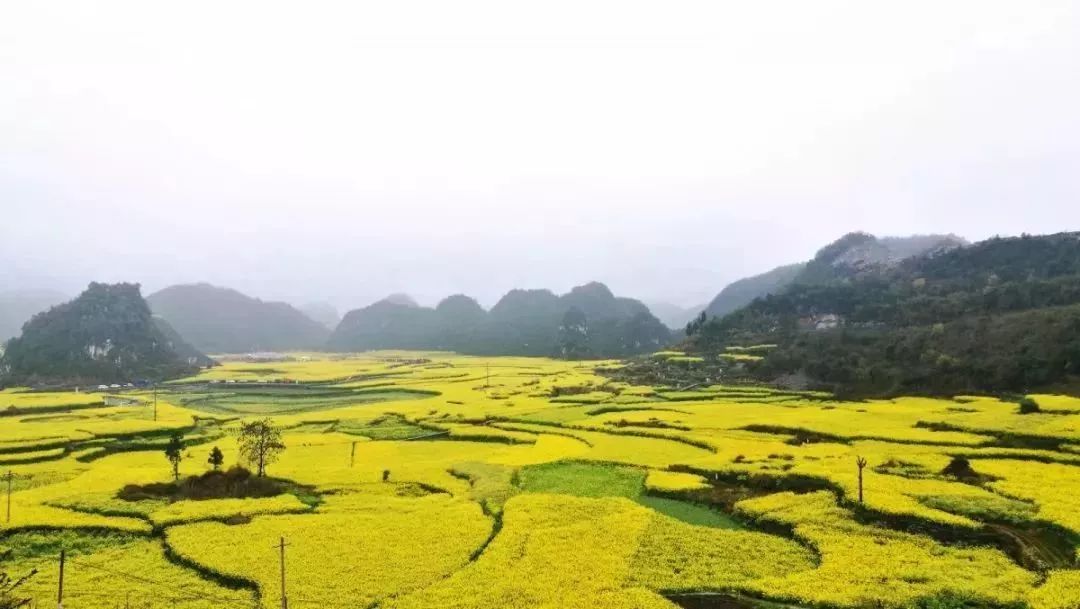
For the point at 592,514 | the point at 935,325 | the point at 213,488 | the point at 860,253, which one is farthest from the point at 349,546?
the point at 860,253

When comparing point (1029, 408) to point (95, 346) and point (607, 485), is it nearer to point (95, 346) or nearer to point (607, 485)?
point (607, 485)

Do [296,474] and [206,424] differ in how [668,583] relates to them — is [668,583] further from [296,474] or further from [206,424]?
[206,424]

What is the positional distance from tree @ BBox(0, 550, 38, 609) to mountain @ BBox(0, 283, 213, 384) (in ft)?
296

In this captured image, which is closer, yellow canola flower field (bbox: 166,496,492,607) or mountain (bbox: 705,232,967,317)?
yellow canola flower field (bbox: 166,496,492,607)

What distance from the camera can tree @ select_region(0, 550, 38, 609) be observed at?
13.1m

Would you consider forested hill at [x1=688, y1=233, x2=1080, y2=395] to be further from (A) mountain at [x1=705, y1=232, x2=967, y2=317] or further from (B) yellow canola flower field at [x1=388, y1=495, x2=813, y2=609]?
(B) yellow canola flower field at [x1=388, y1=495, x2=813, y2=609]

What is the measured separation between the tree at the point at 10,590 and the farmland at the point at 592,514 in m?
0.38

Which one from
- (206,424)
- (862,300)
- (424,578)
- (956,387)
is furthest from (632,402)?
(862,300)

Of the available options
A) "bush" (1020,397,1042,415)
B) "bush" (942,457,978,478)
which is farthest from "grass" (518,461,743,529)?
"bush" (1020,397,1042,415)

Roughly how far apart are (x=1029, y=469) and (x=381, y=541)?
86.2 ft

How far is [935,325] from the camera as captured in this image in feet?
215

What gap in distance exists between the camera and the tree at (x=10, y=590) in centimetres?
1313

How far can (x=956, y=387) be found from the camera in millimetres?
53750

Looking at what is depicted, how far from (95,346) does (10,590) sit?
111m
